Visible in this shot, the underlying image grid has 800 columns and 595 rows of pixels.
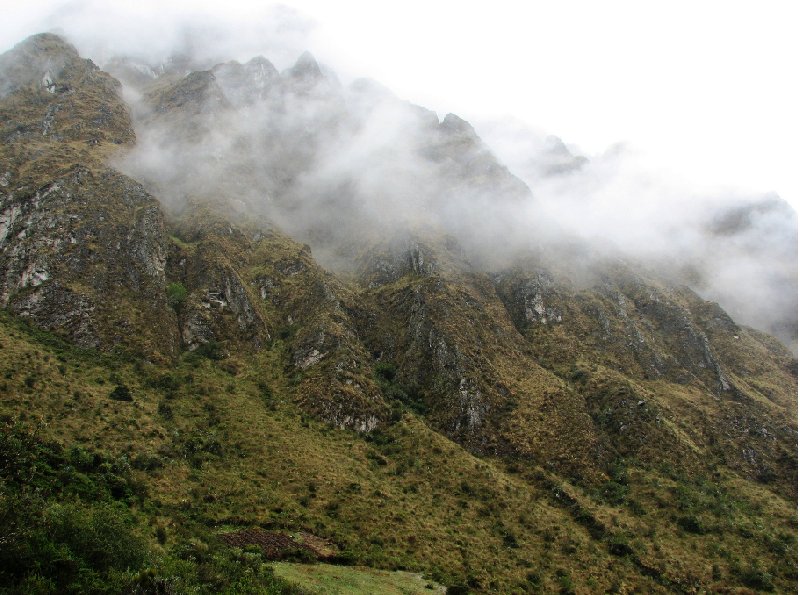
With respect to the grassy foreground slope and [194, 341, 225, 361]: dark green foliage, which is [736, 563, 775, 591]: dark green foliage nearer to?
the grassy foreground slope

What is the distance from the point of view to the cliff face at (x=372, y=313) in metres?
90.1

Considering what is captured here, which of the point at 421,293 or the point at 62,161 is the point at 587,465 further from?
the point at 62,161

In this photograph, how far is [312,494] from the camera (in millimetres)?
65562

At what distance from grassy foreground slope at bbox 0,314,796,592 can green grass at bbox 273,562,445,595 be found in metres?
2.44

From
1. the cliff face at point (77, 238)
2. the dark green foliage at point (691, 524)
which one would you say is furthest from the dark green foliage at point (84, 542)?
the dark green foliage at point (691, 524)

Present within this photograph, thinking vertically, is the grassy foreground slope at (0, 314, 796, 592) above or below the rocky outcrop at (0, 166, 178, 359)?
below

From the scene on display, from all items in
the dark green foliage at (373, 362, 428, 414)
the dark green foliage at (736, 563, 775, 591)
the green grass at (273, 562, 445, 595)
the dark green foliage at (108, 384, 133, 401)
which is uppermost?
the dark green foliage at (373, 362, 428, 414)

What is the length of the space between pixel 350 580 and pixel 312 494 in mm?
20144

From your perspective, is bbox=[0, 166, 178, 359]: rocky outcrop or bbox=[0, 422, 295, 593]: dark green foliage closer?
bbox=[0, 422, 295, 593]: dark green foliage

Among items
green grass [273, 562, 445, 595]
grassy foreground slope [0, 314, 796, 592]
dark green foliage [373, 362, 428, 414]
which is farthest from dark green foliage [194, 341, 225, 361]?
green grass [273, 562, 445, 595]

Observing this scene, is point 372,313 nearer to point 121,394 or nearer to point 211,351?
point 211,351

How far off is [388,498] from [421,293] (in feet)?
198

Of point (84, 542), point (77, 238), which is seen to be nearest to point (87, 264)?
point (77, 238)

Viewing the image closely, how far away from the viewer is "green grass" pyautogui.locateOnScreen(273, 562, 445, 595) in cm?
4231
